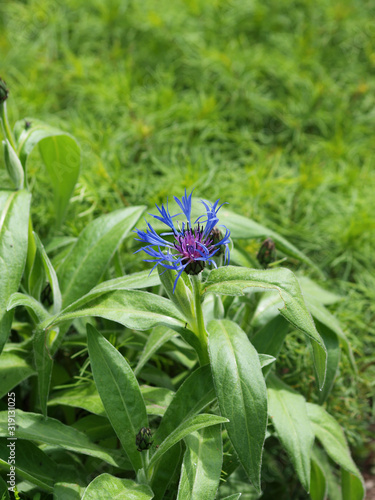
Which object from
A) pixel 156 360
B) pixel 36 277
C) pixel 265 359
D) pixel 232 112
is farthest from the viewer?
pixel 232 112

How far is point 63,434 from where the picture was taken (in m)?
1.05

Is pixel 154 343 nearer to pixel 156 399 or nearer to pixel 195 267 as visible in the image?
pixel 156 399

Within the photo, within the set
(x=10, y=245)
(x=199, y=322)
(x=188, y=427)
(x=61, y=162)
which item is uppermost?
(x=61, y=162)

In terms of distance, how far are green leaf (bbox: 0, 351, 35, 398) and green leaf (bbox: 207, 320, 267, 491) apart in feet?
1.47

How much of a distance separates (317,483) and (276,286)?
0.61 m

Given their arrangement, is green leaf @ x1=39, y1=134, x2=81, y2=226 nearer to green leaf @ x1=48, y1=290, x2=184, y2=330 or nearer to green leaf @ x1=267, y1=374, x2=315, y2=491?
green leaf @ x1=48, y1=290, x2=184, y2=330

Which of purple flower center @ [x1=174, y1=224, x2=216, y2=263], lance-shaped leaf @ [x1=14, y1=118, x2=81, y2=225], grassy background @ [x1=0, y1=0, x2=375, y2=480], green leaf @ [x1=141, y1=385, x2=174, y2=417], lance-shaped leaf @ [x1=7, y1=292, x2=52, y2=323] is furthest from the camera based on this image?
grassy background @ [x1=0, y1=0, x2=375, y2=480]

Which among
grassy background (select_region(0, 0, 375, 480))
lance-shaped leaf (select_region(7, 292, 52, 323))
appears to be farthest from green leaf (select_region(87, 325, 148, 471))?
grassy background (select_region(0, 0, 375, 480))

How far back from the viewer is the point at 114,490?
0.92 m

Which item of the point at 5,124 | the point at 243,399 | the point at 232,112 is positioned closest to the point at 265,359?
the point at 243,399

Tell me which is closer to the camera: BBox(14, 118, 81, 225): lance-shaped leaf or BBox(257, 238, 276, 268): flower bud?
BBox(257, 238, 276, 268): flower bud

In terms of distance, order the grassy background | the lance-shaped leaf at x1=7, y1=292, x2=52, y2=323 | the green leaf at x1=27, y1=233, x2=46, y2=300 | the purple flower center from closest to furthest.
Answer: the purple flower center
the lance-shaped leaf at x1=7, y1=292, x2=52, y2=323
the green leaf at x1=27, y1=233, x2=46, y2=300
the grassy background

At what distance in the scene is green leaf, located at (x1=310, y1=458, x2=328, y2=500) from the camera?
1242mm

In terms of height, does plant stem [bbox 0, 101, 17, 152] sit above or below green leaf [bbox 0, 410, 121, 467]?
above
